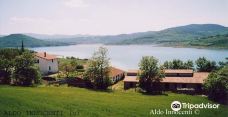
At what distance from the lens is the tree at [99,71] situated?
48.7m

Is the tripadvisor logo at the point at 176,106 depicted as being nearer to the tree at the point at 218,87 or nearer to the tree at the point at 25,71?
the tree at the point at 218,87

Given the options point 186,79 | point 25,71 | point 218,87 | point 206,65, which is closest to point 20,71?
point 25,71

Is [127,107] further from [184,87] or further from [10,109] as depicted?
[184,87]

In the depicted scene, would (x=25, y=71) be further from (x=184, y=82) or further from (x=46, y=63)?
(x=184, y=82)

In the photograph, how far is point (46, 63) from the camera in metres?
61.6

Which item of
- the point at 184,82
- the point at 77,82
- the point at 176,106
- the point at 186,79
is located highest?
the point at 176,106

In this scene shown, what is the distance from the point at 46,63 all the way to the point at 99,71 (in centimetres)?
1725

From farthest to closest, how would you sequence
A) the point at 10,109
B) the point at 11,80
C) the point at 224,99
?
the point at 11,80 → the point at 224,99 → the point at 10,109

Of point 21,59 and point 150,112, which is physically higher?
point 21,59

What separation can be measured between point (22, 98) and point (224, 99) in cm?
2497

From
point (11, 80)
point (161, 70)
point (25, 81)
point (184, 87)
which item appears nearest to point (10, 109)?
Result: point (25, 81)

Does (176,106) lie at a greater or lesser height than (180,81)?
greater

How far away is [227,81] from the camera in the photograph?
39250 mm

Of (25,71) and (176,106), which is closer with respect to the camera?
(176,106)
